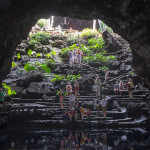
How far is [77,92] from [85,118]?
2745 millimetres

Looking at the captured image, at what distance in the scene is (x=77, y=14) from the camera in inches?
380

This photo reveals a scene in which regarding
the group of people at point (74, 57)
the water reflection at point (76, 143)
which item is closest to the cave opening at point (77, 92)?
the water reflection at point (76, 143)

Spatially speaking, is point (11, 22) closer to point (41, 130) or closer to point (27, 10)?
point (27, 10)

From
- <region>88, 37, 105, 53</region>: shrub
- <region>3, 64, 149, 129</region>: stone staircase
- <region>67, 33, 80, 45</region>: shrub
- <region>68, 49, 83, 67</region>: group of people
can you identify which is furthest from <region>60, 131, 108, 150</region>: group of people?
<region>67, 33, 80, 45</region>: shrub

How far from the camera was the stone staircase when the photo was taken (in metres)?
10.9

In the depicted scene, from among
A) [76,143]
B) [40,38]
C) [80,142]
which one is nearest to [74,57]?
[40,38]

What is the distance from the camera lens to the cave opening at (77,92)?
7758 mm

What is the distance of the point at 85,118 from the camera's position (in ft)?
37.6

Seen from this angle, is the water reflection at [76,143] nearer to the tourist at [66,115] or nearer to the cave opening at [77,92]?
the cave opening at [77,92]

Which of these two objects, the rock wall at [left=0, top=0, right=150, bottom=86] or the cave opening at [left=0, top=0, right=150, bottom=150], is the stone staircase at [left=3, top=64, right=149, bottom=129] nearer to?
the cave opening at [left=0, top=0, right=150, bottom=150]

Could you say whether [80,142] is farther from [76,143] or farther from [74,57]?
[74,57]

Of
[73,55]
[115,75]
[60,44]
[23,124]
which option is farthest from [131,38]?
[60,44]

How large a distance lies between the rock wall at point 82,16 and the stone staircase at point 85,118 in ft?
10.8

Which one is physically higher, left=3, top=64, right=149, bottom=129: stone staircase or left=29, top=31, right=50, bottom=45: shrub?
left=29, top=31, right=50, bottom=45: shrub
